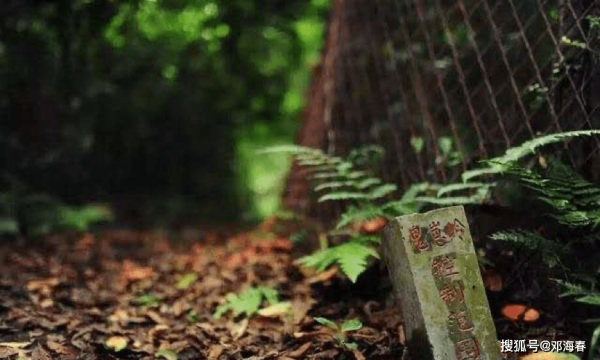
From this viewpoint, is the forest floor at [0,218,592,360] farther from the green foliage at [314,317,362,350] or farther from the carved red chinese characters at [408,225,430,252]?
the carved red chinese characters at [408,225,430,252]

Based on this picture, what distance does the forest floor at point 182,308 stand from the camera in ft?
8.03

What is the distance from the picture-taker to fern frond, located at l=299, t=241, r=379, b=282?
246cm

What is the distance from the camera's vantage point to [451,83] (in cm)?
369

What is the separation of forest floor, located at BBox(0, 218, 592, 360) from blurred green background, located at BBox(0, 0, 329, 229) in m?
1.49

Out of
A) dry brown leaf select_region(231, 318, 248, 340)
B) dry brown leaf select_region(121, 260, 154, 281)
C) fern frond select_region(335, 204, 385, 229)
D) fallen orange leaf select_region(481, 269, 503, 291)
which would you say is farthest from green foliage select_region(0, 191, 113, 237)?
fallen orange leaf select_region(481, 269, 503, 291)

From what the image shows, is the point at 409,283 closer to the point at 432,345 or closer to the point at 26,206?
the point at 432,345

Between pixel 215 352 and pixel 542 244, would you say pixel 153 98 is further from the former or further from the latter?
pixel 542 244

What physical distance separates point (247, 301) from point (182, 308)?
46 cm

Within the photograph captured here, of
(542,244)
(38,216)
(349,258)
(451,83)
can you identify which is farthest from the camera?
(38,216)

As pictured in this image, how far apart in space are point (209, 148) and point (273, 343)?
178 inches

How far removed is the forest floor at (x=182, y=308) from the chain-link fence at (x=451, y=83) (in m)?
0.91

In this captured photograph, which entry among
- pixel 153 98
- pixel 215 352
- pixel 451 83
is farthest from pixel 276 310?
pixel 153 98

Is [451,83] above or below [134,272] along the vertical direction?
above

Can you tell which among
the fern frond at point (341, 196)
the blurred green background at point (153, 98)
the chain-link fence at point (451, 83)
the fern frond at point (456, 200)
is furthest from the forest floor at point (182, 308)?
the blurred green background at point (153, 98)
